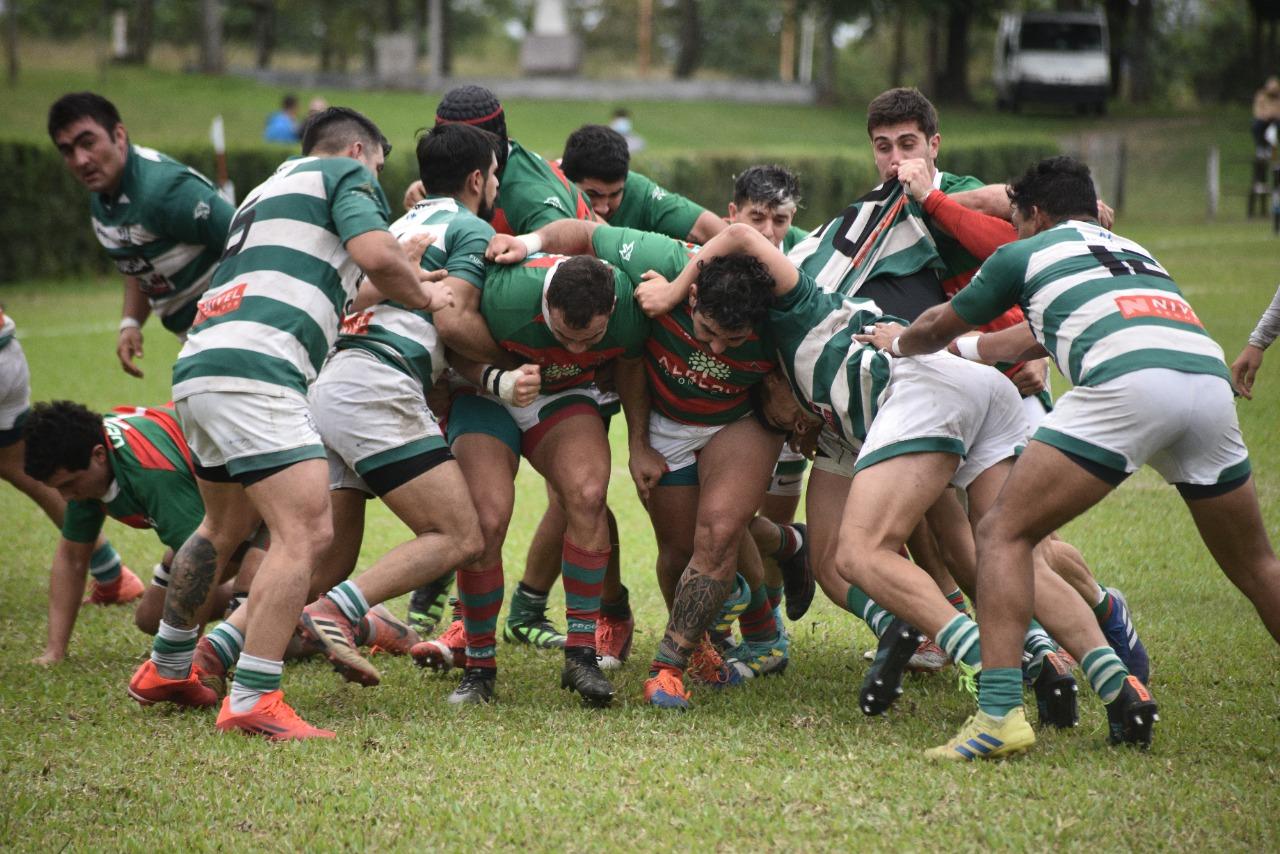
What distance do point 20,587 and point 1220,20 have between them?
187 feet

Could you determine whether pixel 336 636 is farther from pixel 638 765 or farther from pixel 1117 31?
pixel 1117 31

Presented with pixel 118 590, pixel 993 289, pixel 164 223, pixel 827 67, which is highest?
pixel 827 67

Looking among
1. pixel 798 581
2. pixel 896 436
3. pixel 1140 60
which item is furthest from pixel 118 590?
pixel 1140 60

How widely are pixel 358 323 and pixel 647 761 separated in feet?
6.65

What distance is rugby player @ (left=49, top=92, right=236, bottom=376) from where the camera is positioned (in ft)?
19.6

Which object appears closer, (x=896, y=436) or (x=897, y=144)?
(x=896, y=436)

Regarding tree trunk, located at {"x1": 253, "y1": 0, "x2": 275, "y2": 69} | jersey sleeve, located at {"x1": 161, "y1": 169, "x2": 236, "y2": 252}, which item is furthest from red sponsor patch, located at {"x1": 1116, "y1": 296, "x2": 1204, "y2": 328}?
tree trunk, located at {"x1": 253, "y1": 0, "x2": 275, "y2": 69}

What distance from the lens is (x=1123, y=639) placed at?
5.12m

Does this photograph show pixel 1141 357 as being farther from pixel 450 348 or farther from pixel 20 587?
pixel 20 587

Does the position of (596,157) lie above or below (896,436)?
above

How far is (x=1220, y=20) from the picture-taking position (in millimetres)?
54688

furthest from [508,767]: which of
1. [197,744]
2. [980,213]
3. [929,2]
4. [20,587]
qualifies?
[929,2]

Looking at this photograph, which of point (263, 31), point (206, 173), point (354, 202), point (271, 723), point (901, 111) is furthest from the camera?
point (263, 31)

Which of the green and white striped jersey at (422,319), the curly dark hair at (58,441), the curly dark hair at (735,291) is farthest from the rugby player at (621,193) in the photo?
the curly dark hair at (58,441)
